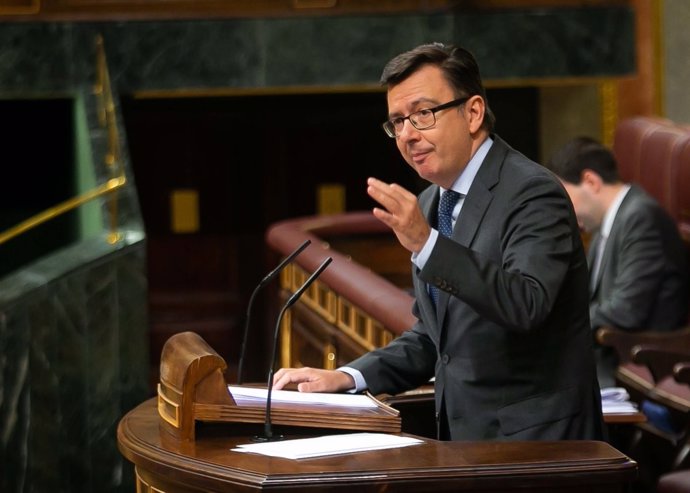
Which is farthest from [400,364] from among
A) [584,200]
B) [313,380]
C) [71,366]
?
[584,200]

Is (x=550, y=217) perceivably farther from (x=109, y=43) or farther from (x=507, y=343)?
(x=109, y=43)

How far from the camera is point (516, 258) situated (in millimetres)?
2740

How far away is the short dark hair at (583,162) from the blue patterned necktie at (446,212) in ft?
9.46

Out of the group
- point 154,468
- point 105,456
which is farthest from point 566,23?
point 154,468

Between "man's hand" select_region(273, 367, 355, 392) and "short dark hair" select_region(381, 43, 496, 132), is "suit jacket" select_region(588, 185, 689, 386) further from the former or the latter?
"short dark hair" select_region(381, 43, 496, 132)

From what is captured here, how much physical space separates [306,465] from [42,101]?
7286mm

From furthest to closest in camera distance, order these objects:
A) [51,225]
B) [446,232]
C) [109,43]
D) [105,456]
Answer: [51,225], [109,43], [105,456], [446,232]

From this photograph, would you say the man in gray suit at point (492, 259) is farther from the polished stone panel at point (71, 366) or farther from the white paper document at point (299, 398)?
the polished stone panel at point (71, 366)

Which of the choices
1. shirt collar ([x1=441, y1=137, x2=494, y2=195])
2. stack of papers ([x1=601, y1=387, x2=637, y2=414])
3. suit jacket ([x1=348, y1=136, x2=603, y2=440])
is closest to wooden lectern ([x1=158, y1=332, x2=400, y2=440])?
suit jacket ([x1=348, y1=136, x2=603, y2=440])

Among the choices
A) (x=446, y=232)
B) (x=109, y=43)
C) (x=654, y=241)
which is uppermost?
(x=109, y=43)

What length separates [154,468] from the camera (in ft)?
8.46

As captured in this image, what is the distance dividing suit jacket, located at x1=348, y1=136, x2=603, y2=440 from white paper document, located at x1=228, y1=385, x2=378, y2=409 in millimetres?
201

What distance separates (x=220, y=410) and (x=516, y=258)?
0.65 metres

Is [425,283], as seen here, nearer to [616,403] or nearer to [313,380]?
[313,380]
